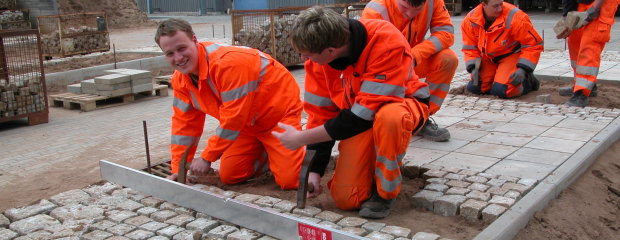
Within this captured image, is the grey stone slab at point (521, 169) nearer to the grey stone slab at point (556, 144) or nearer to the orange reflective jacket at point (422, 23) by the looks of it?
the grey stone slab at point (556, 144)

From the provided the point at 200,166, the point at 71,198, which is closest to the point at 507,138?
the point at 200,166

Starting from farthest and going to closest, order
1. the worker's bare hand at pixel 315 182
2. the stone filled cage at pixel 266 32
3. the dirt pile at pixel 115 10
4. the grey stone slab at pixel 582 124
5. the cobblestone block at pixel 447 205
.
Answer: the dirt pile at pixel 115 10 → the stone filled cage at pixel 266 32 → the grey stone slab at pixel 582 124 → the worker's bare hand at pixel 315 182 → the cobblestone block at pixel 447 205

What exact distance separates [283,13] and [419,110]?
9.62 meters

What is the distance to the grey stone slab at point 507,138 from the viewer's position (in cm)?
566

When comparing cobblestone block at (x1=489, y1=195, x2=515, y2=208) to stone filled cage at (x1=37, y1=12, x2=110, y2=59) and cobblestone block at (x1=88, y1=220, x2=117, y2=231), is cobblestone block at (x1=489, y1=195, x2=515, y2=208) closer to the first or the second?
cobblestone block at (x1=88, y1=220, x2=117, y2=231)

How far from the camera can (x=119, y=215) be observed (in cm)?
429

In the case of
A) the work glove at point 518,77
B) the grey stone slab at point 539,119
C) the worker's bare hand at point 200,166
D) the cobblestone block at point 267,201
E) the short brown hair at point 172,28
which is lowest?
the cobblestone block at point 267,201

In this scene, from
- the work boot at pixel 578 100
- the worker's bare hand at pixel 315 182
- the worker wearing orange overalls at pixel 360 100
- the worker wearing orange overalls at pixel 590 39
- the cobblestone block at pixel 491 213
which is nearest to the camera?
the worker wearing orange overalls at pixel 360 100

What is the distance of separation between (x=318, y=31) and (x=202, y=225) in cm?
156

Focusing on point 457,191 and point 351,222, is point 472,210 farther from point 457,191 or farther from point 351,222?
point 351,222

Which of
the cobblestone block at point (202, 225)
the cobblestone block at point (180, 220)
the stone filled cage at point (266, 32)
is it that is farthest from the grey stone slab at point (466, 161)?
the stone filled cage at point (266, 32)

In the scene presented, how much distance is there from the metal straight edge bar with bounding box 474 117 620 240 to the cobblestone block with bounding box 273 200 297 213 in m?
1.30

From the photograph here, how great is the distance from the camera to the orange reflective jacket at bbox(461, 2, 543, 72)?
7.55 m

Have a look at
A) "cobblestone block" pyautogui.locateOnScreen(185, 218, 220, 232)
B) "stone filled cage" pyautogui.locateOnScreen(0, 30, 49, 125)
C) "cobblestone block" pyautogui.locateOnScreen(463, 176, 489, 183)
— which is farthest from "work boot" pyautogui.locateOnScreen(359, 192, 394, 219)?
"stone filled cage" pyautogui.locateOnScreen(0, 30, 49, 125)
